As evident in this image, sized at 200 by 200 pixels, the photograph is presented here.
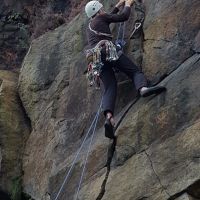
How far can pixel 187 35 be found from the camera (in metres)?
10.4

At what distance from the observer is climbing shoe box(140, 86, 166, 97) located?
9.59 m

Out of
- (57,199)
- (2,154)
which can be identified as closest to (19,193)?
(2,154)

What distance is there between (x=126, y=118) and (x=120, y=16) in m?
1.97

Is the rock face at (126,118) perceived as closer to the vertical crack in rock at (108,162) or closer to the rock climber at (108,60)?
the vertical crack in rock at (108,162)

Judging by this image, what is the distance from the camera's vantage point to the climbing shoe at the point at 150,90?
377 inches

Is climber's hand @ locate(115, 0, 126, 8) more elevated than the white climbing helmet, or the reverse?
the white climbing helmet

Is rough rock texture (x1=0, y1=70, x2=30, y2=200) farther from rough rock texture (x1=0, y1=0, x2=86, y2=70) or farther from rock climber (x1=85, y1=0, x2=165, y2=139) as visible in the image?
rock climber (x1=85, y1=0, x2=165, y2=139)

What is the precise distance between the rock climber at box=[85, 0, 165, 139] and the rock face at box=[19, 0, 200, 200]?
0.90ft

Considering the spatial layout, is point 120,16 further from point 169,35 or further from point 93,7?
point 169,35

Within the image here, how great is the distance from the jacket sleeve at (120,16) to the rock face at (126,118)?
523 mm

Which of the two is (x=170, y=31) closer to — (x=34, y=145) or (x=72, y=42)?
(x=72, y=42)

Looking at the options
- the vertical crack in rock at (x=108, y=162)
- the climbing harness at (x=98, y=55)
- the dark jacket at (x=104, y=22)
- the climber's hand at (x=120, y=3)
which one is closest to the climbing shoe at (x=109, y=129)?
the vertical crack in rock at (x=108, y=162)

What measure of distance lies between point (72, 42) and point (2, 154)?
9.47ft

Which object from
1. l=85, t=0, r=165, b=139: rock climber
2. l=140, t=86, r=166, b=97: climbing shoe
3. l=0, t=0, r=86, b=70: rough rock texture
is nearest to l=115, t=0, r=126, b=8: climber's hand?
l=85, t=0, r=165, b=139: rock climber
